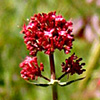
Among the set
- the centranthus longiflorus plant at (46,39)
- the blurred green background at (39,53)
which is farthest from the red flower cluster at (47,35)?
the blurred green background at (39,53)

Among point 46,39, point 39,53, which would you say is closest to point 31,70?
point 46,39

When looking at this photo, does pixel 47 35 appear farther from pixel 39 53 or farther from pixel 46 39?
pixel 39 53

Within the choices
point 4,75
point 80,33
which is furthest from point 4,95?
point 80,33

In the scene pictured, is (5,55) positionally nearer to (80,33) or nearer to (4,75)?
(4,75)

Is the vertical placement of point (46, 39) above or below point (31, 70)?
above

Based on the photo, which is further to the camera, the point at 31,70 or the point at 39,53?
the point at 39,53

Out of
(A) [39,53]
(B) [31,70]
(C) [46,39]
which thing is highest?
(A) [39,53]

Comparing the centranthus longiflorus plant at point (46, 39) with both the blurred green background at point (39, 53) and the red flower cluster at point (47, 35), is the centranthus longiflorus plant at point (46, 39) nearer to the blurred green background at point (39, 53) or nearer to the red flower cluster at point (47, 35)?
the red flower cluster at point (47, 35)
